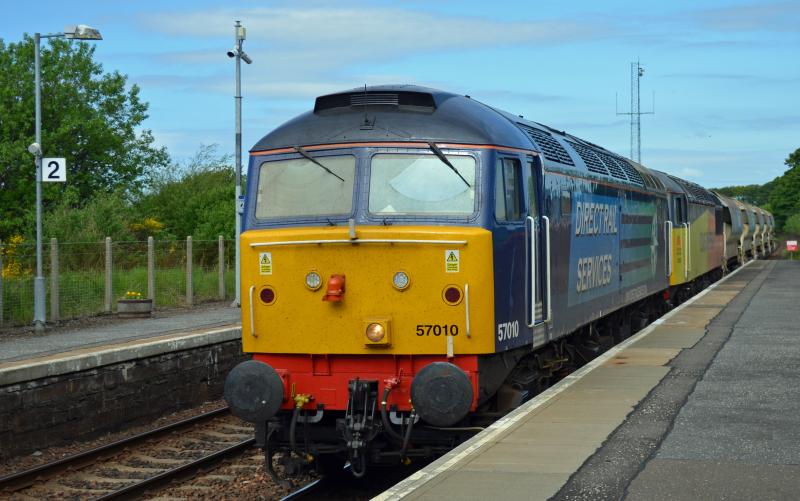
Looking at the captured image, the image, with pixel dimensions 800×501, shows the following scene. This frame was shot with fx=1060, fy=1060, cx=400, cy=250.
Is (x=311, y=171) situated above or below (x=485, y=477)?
above

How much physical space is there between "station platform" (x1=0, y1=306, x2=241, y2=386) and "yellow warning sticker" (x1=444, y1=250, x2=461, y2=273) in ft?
17.7

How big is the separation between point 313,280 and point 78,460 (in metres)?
3.96

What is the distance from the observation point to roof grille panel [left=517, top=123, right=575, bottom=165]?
1065 cm

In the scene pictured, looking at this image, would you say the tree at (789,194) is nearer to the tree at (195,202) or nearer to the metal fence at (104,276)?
the tree at (195,202)

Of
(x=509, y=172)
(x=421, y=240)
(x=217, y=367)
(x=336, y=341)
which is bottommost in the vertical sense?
(x=217, y=367)

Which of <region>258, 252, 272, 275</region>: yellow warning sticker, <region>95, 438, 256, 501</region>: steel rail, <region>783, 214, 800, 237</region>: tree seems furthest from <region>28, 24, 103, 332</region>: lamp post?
<region>783, 214, 800, 237</region>: tree

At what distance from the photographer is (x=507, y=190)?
30.6 feet

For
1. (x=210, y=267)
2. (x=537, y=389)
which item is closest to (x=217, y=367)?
(x=537, y=389)

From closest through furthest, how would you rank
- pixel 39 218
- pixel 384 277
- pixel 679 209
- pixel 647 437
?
1. pixel 647 437
2. pixel 384 277
3. pixel 39 218
4. pixel 679 209

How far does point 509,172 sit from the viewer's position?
943cm

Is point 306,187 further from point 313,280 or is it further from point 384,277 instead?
point 384,277

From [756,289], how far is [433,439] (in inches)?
921

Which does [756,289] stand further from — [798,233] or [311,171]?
[798,233]

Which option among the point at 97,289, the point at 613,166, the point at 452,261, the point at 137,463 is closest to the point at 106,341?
the point at 137,463
